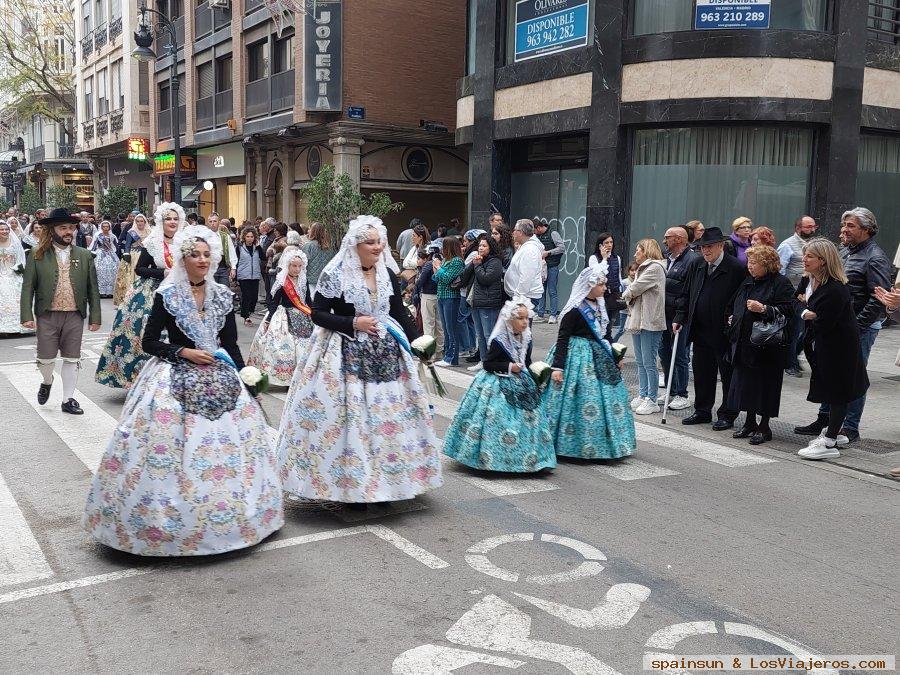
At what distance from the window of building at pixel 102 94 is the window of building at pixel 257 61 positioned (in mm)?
15753

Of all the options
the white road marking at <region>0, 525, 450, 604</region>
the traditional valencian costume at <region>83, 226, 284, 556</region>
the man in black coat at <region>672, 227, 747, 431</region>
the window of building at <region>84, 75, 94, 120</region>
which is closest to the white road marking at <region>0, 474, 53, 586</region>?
the white road marking at <region>0, 525, 450, 604</region>

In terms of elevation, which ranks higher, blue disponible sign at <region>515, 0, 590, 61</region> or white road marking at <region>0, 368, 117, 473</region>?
blue disponible sign at <region>515, 0, 590, 61</region>

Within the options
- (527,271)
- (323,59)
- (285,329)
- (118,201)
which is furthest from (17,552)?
(118,201)

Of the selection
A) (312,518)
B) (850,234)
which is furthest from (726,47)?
(312,518)

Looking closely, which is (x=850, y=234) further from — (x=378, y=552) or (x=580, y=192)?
A: (x=580, y=192)

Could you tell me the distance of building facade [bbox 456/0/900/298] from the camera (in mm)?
14789

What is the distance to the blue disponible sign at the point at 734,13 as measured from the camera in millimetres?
14648

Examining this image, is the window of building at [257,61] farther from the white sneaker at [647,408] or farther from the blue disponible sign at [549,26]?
→ the white sneaker at [647,408]

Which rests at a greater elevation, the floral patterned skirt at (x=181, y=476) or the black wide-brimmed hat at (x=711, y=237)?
the black wide-brimmed hat at (x=711, y=237)

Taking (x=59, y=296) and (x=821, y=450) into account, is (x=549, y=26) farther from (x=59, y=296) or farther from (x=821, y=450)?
(x=821, y=450)

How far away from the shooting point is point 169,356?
512 cm

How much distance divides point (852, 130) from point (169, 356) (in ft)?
44.7

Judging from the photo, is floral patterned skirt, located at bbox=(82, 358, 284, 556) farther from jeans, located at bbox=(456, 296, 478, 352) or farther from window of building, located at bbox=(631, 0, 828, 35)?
window of building, located at bbox=(631, 0, 828, 35)

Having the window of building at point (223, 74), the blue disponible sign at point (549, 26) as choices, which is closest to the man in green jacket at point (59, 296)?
the blue disponible sign at point (549, 26)
